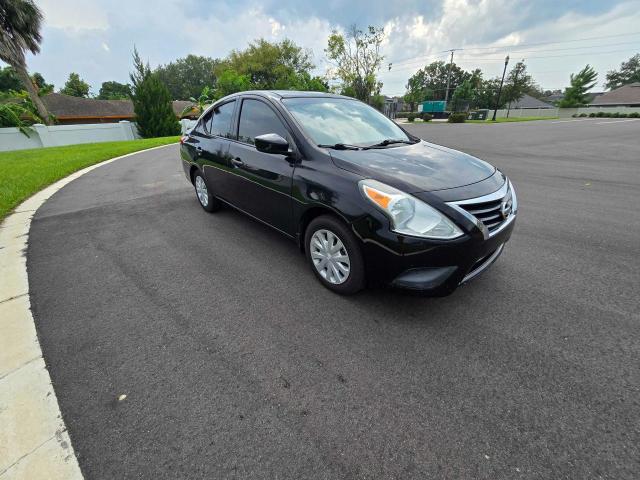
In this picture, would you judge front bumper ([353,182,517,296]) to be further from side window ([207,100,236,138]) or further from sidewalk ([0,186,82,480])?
side window ([207,100,236,138])

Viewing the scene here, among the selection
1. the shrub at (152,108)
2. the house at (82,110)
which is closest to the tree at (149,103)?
the shrub at (152,108)

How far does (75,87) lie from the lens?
56.7m

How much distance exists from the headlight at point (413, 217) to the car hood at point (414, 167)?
0.36 feet

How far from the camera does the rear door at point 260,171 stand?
2928 mm

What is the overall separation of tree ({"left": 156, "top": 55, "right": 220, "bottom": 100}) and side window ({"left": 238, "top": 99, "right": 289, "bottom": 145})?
82.0m

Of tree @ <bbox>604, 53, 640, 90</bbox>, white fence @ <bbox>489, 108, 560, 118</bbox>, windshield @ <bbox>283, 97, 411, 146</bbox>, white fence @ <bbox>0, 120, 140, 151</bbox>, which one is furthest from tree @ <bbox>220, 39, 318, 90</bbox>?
tree @ <bbox>604, 53, 640, 90</bbox>

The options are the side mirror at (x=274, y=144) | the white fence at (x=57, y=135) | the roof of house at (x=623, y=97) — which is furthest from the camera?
the roof of house at (x=623, y=97)

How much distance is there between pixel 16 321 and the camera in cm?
246

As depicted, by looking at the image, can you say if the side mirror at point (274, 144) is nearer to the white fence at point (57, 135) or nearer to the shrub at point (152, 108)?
the white fence at point (57, 135)

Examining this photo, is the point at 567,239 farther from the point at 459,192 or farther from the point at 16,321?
the point at 16,321

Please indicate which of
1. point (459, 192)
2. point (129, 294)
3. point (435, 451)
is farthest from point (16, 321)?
point (459, 192)

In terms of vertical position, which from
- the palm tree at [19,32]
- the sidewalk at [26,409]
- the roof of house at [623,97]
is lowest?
the roof of house at [623,97]

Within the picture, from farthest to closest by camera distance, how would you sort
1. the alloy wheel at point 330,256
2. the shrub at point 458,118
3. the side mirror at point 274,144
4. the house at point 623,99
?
the house at point 623,99 < the shrub at point 458,118 < the side mirror at point 274,144 < the alloy wheel at point 330,256

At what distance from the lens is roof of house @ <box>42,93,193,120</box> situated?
34.8m
